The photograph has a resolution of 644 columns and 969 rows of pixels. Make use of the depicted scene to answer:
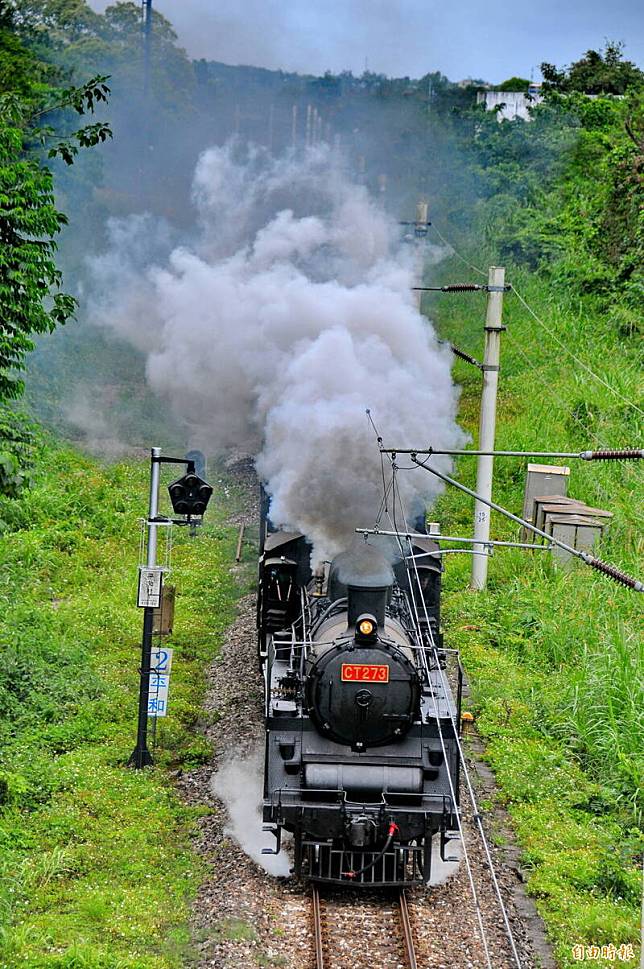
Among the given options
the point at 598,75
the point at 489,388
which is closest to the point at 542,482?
the point at 489,388

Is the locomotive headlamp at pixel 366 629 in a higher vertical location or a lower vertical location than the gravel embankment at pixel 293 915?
higher

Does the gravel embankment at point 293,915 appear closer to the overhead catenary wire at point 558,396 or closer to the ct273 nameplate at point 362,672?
the ct273 nameplate at point 362,672

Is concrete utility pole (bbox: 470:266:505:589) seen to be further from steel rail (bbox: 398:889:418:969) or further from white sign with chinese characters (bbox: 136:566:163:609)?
steel rail (bbox: 398:889:418:969)

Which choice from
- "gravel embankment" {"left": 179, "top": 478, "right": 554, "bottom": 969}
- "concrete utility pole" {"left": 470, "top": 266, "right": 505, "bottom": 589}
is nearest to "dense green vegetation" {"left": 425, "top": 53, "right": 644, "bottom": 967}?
"gravel embankment" {"left": 179, "top": 478, "right": 554, "bottom": 969}

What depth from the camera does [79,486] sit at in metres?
22.6

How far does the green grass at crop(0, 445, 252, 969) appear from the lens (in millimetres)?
8789

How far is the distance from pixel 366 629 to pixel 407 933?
2479mm

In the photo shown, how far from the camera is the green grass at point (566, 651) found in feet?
33.6

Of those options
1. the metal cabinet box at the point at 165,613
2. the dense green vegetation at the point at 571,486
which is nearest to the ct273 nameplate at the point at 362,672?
the dense green vegetation at the point at 571,486

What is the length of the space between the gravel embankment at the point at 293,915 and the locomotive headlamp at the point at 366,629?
7.68 ft

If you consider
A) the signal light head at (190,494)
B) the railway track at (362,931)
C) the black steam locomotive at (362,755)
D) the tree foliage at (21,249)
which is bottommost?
the railway track at (362,931)

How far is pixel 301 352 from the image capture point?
581 inches

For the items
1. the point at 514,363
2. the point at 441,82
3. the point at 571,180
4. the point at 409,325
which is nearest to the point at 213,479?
the point at 514,363

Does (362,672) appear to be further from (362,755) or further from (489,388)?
(489,388)
